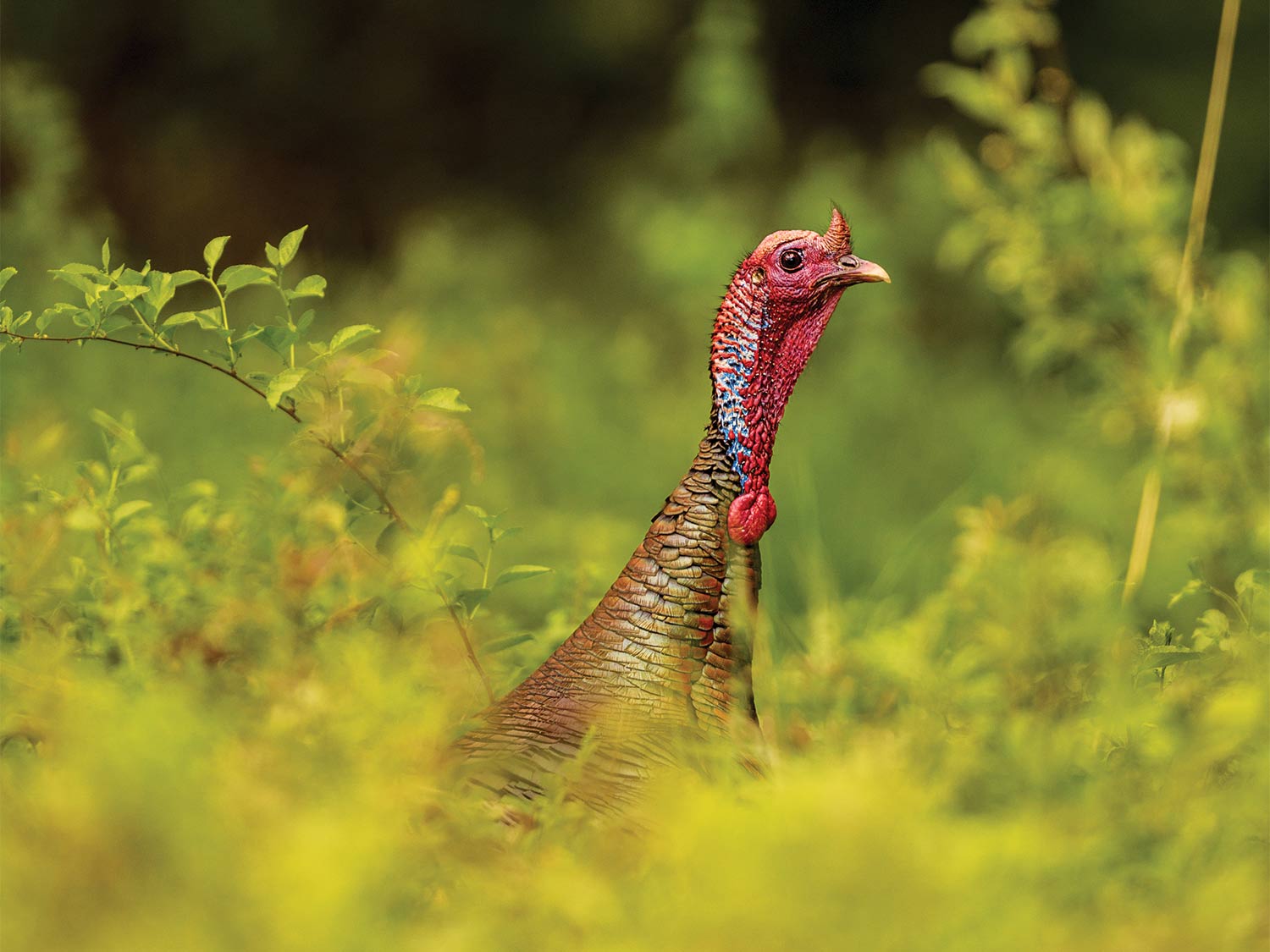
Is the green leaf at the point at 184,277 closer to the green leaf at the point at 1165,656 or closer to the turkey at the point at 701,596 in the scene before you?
the turkey at the point at 701,596

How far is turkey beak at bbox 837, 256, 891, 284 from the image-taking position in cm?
167

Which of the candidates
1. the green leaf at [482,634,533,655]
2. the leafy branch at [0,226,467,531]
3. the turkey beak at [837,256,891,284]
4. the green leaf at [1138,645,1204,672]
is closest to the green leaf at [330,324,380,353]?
the leafy branch at [0,226,467,531]

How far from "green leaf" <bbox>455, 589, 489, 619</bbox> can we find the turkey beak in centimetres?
53

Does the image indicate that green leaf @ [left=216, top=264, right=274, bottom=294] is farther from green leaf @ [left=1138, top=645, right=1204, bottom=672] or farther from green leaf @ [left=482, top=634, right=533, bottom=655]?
green leaf @ [left=1138, top=645, right=1204, bottom=672]

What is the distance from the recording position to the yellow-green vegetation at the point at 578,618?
3.04ft

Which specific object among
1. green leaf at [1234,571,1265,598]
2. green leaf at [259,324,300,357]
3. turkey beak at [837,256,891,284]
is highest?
turkey beak at [837,256,891,284]

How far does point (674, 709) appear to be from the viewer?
1514mm

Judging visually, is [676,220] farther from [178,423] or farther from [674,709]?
[674,709]

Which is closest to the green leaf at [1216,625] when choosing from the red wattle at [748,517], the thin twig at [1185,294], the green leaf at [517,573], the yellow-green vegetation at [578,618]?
the yellow-green vegetation at [578,618]

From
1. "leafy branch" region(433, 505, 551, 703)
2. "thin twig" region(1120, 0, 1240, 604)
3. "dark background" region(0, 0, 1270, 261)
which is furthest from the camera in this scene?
"dark background" region(0, 0, 1270, 261)

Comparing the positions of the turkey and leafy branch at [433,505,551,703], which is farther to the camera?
leafy branch at [433,505,551,703]

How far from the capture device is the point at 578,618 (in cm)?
204

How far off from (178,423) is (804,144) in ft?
9.07

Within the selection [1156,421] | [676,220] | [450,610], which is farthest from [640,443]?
[450,610]
